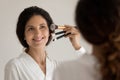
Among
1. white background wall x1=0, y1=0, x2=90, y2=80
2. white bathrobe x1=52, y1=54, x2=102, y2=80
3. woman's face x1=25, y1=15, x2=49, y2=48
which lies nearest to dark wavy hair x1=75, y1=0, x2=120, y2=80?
white bathrobe x1=52, y1=54, x2=102, y2=80

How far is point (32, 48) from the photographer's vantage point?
143cm

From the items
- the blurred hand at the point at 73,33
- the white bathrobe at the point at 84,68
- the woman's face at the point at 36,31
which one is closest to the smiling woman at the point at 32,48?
the woman's face at the point at 36,31

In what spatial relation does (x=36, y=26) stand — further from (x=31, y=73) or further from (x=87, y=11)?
(x=87, y=11)

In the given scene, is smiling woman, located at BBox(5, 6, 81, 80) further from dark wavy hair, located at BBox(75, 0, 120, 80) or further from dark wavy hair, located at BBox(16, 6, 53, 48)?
dark wavy hair, located at BBox(75, 0, 120, 80)

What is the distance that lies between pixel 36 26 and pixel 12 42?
1.04 ft

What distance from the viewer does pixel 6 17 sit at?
159cm

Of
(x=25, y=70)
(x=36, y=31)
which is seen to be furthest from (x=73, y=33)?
(x=25, y=70)

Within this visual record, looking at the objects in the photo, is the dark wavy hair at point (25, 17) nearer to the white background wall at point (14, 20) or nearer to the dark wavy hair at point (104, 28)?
the white background wall at point (14, 20)

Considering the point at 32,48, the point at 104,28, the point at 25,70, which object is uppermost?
the point at 104,28

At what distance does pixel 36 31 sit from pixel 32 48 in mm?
118

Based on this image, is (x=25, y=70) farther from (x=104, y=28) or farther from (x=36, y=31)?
(x=104, y=28)

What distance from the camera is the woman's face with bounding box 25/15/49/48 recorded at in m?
1.38

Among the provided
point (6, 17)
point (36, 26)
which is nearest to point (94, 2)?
point (36, 26)

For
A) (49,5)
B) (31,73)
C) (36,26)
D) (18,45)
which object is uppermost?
(49,5)
